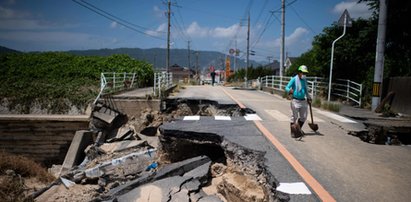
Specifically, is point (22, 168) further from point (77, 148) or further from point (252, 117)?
point (252, 117)

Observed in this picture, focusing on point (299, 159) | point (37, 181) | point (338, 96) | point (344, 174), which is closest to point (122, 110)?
point (37, 181)

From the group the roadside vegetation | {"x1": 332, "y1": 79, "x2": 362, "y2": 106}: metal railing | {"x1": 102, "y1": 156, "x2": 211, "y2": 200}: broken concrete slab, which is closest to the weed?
{"x1": 102, "y1": 156, "x2": 211, "y2": 200}: broken concrete slab

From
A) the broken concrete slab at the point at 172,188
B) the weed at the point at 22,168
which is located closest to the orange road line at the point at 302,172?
the broken concrete slab at the point at 172,188

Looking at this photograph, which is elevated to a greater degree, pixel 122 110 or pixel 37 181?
pixel 122 110

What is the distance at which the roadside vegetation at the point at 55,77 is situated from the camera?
1770cm

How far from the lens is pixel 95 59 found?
30.3m

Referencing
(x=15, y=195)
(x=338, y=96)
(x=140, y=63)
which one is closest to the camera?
(x=15, y=195)

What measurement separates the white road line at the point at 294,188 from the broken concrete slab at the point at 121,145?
26.8 feet

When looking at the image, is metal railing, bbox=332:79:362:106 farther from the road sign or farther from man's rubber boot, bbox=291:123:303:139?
man's rubber boot, bbox=291:123:303:139

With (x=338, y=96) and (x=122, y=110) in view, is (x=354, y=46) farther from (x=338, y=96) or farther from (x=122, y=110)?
(x=122, y=110)

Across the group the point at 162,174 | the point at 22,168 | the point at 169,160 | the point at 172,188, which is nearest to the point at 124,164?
the point at 169,160

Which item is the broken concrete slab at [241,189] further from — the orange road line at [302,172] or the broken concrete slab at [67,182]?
the broken concrete slab at [67,182]

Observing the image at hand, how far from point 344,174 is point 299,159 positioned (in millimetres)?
860

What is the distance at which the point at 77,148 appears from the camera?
12141 mm
